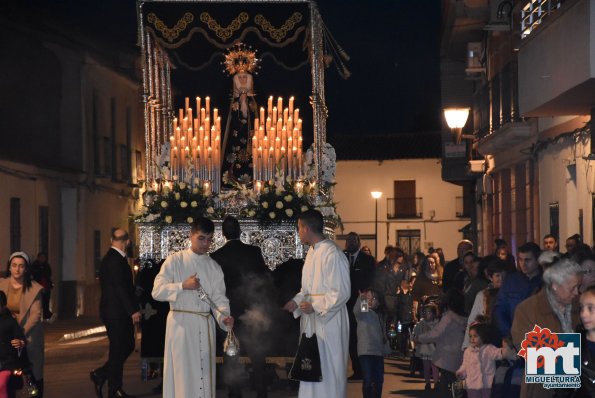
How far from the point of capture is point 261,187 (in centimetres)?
1719

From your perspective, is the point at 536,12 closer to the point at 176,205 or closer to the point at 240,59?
the point at 240,59

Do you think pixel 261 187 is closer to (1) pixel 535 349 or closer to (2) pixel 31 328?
(2) pixel 31 328

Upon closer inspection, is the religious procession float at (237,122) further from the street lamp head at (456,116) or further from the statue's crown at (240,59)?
the street lamp head at (456,116)

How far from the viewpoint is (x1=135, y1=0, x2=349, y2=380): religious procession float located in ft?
55.1

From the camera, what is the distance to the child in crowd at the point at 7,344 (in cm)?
1194

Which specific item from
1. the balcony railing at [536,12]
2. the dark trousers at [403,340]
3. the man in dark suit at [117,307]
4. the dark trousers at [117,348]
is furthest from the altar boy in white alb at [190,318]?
the dark trousers at [403,340]

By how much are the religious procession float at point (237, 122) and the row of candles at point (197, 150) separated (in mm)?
13

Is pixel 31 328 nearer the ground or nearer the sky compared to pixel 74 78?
nearer the ground

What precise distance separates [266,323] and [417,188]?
51193 millimetres

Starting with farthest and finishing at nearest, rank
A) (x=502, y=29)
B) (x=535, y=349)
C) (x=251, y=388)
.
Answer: (x=502, y=29)
(x=251, y=388)
(x=535, y=349)

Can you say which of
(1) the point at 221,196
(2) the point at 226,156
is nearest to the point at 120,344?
(1) the point at 221,196

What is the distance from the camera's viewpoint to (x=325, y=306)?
1157 centimetres

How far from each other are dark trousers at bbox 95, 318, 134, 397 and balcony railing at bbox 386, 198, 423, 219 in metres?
51.2

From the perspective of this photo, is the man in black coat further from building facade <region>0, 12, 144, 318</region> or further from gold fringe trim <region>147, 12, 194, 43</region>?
building facade <region>0, 12, 144, 318</region>
